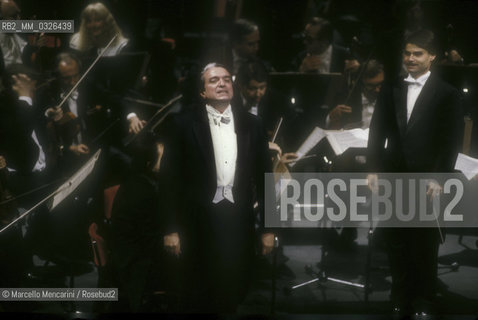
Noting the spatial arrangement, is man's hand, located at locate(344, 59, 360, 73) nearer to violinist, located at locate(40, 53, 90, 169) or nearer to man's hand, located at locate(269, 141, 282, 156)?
man's hand, located at locate(269, 141, 282, 156)

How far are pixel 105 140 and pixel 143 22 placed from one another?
1.09 metres

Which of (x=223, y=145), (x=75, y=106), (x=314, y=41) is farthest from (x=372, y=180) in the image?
(x=75, y=106)

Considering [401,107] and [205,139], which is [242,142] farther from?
[401,107]

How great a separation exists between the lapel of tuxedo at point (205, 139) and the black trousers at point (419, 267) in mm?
1668

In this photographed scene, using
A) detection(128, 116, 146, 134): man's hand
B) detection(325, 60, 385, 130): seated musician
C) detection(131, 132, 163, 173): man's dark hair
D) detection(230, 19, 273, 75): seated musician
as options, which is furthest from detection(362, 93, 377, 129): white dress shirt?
detection(128, 116, 146, 134): man's hand

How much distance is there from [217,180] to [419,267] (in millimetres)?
1729

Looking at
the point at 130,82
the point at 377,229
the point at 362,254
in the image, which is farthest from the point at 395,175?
the point at 130,82

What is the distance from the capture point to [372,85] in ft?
17.3

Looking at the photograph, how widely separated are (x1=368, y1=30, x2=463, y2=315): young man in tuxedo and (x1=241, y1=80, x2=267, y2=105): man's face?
3.23 ft

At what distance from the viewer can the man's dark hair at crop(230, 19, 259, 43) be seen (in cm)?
545

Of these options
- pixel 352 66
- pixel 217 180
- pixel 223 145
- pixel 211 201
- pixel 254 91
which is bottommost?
pixel 211 201

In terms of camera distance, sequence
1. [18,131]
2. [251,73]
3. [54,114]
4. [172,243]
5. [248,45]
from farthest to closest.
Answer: [248,45]
[251,73]
[54,114]
[18,131]
[172,243]

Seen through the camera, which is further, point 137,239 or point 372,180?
point 372,180

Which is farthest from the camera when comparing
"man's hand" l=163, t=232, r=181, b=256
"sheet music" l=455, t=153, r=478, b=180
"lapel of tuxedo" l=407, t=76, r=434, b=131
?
"sheet music" l=455, t=153, r=478, b=180
